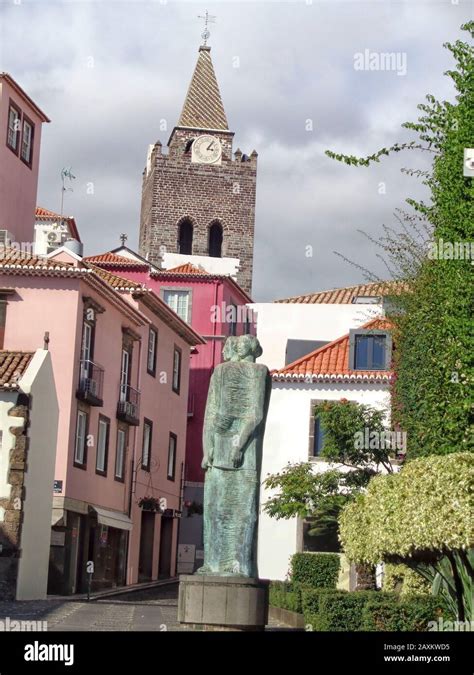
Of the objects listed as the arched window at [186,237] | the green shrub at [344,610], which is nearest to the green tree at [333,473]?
the green shrub at [344,610]

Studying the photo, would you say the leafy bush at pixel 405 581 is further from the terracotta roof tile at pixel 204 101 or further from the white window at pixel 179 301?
the terracotta roof tile at pixel 204 101

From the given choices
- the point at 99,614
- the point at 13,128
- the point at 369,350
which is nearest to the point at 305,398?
the point at 369,350

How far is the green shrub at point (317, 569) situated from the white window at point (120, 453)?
31.9ft

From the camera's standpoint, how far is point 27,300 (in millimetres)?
39375

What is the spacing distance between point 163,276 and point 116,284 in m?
15.1

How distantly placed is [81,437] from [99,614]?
1324cm

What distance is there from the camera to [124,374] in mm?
45531

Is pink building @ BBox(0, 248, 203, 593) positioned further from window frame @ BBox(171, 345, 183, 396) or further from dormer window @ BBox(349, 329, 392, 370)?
dormer window @ BBox(349, 329, 392, 370)

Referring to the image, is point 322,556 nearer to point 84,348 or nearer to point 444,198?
point 84,348

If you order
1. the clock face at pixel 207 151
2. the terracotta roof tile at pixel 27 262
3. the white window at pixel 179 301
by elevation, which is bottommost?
the terracotta roof tile at pixel 27 262

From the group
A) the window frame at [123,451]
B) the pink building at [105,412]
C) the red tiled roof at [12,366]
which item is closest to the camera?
the red tiled roof at [12,366]

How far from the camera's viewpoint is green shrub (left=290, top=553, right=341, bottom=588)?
36.4 meters

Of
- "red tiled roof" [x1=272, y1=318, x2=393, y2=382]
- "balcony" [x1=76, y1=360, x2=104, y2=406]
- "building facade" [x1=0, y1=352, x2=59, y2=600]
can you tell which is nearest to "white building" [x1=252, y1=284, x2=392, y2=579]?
"red tiled roof" [x1=272, y1=318, x2=393, y2=382]

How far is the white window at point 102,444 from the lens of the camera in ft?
138
